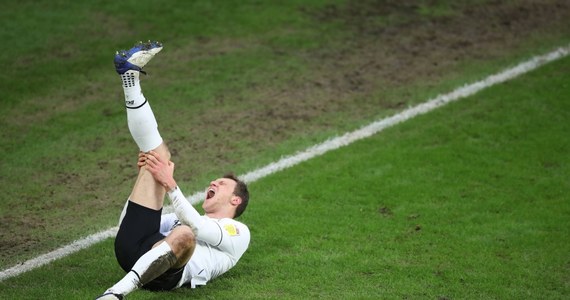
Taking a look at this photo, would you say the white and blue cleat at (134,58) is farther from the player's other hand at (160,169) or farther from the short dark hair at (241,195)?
the short dark hair at (241,195)

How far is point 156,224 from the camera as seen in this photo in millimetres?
7137

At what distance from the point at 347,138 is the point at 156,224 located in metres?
4.14

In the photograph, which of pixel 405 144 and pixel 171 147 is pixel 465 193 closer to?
pixel 405 144

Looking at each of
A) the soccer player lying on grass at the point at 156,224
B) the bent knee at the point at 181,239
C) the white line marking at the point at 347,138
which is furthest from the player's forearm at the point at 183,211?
the white line marking at the point at 347,138

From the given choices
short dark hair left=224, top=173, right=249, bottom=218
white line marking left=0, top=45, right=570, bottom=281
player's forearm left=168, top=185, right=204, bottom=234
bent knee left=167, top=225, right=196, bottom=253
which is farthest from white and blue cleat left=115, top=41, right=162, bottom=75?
white line marking left=0, top=45, right=570, bottom=281

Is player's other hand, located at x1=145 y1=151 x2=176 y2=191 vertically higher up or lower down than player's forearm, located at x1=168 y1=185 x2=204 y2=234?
higher up

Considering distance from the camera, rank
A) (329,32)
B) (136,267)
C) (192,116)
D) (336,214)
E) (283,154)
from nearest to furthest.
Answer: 1. (136,267)
2. (336,214)
3. (283,154)
4. (192,116)
5. (329,32)

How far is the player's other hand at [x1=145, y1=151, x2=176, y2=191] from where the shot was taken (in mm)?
6996

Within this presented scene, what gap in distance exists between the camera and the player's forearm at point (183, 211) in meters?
6.91

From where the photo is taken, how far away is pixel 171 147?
34.4ft

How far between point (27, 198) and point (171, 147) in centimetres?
183

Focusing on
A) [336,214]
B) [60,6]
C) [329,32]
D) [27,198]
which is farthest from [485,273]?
[60,6]

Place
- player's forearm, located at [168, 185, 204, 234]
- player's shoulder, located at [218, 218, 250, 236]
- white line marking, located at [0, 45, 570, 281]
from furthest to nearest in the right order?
white line marking, located at [0, 45, 570, 281], player's shoulder, located at [218, 218, 250, 236], player's forearm, located at [168, 185, 204, 234]

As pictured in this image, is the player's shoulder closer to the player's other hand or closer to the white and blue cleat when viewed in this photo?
the player's other hand
